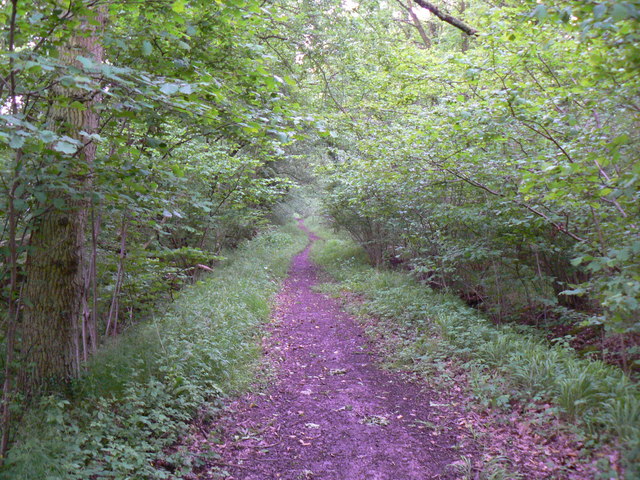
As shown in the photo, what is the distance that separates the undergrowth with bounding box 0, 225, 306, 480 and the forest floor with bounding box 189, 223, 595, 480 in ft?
1.44

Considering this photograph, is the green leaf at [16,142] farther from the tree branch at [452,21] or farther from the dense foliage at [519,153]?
the tree branch at [452,21]

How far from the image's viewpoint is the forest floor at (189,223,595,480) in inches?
147

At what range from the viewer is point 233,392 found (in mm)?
5254

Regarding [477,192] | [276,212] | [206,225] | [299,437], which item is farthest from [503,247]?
[276,212]

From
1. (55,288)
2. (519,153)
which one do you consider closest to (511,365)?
(519,153)

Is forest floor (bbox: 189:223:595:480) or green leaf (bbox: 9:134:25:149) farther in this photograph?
forest floor (bbox: 189:223:595:480)

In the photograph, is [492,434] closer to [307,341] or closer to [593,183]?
[593,183]

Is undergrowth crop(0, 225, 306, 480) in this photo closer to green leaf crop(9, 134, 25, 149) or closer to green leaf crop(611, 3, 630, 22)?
green leaf crop(9, 134, 25, 149)

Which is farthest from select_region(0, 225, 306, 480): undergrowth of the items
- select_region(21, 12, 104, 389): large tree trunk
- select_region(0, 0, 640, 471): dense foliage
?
select_region(21, 12, 104, 389): large tree trunk

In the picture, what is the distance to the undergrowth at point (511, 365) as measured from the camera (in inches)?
140

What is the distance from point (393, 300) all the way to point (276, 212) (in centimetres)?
1419

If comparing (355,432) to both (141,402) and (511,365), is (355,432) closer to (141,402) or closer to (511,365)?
(511,365)

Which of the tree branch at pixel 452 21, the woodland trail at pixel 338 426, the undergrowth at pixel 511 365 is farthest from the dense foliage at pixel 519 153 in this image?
the woodland trail at pixel 338 426

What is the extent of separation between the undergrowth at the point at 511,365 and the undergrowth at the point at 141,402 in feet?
9.99
